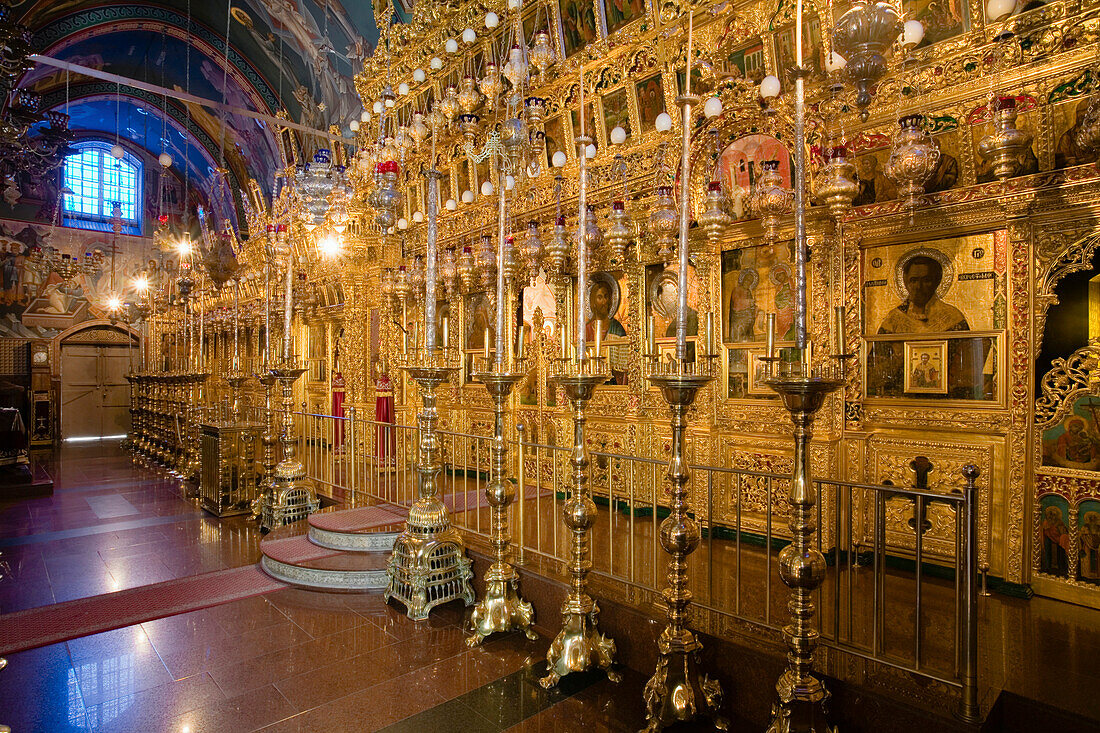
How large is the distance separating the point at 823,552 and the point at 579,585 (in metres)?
3.02

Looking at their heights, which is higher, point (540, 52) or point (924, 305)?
point (540, 52)

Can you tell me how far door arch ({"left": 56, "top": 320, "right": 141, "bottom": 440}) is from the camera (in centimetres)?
1853

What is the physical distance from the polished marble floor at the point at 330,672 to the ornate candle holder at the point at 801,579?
→ 0.94m

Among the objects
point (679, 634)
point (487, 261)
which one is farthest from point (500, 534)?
point (487, 261)

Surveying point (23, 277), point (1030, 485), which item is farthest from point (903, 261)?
point (23, 277)

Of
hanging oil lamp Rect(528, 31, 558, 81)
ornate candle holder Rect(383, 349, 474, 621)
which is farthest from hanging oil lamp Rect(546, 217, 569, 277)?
ornate candle holder Rect(383, 349, 474, 621)

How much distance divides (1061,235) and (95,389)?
25.0m

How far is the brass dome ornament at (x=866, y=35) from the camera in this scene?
347cm

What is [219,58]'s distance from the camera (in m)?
13.4

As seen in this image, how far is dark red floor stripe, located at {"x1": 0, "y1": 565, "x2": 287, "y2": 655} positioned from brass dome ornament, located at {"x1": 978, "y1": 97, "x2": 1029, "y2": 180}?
274 inches

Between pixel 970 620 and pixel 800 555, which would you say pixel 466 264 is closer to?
pixel 800 555

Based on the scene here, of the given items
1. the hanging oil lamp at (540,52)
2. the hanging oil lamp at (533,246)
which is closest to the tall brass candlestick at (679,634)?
the hanging oil lamp at (540,52)

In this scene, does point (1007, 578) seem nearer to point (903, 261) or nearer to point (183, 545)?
point (903, 261)

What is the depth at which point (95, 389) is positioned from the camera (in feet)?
63.1
